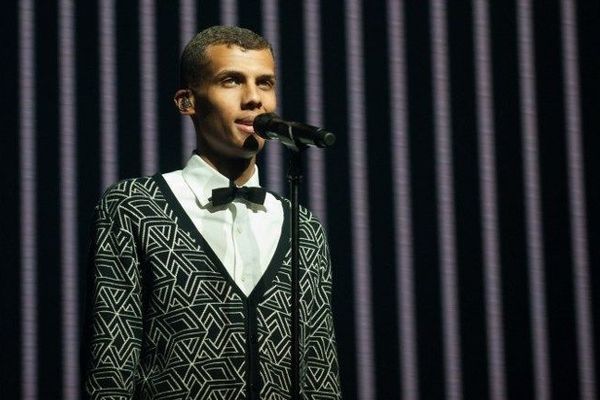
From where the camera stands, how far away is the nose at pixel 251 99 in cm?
170

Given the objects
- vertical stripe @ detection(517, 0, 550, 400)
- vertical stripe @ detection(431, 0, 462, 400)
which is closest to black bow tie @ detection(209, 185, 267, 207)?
vertical stripe @ detection(431, 0, 462, 400)

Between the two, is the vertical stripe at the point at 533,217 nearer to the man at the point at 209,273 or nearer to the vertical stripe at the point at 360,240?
the vertical stripe at the point at 360,240

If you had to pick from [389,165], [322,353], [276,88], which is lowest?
[322,353]

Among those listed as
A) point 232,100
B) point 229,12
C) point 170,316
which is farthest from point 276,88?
point 170,316

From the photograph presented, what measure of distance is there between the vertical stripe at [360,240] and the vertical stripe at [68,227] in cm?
77

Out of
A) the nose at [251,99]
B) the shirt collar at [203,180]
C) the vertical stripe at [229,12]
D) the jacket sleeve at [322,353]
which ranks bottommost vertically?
the jacket sleeve at [322,353]

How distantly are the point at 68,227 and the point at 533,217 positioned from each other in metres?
1.34

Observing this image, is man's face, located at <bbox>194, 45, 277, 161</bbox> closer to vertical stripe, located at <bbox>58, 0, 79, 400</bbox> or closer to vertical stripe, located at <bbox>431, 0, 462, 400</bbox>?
vertical stripe, located at <bbox>58, 0, 79, 400</bbox>

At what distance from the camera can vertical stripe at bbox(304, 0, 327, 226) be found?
2.51 metres

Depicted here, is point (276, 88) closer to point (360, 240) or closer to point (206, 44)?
point (360, 240)

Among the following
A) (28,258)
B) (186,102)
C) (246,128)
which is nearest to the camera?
(246,128)

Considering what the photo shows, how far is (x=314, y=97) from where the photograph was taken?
2.53 metres

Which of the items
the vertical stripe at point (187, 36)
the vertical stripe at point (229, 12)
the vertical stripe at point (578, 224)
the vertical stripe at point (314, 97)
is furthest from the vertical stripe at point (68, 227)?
the vertical stripe at point (578, 224)

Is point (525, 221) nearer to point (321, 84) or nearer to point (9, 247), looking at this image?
point (321, 84)
